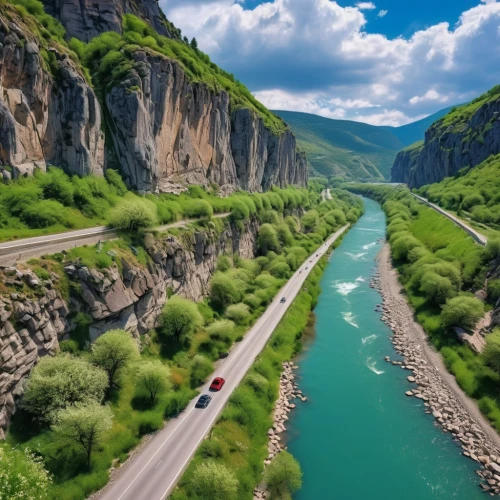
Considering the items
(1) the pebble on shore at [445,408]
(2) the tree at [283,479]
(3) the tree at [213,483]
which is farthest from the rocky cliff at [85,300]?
(1) the pebble on shore at [445,408]

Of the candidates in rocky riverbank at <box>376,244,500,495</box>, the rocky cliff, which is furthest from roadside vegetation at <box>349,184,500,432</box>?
the rocky cliff

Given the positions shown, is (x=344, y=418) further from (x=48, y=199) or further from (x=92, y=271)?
(x=48, y=199)

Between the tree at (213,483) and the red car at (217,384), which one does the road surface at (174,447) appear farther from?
the tree at (213,483)

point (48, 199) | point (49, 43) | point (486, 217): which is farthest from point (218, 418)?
point (486, 217)

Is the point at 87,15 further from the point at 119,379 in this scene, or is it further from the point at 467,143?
the point at 467,143

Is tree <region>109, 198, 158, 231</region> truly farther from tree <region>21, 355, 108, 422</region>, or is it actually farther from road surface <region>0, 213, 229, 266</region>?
tree <region>21, 355, 108, 422</region>

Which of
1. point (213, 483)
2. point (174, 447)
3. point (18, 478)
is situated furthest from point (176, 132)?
point (18, 478)
